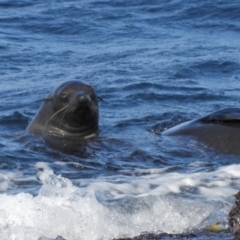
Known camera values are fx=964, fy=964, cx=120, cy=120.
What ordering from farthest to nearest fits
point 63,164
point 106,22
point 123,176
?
point 106,22, point 63,164, point 123,176

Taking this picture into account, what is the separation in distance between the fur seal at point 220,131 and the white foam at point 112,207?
1345 mm

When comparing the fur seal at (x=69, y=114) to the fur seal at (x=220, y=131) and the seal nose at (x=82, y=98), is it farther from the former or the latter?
the fur seal at (x=220, y=131)

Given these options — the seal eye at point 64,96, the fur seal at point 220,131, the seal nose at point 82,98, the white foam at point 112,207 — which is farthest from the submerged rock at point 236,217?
the seal eye at point 64,96

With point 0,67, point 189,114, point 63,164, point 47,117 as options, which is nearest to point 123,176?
point 63,164

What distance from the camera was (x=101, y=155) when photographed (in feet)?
29.2

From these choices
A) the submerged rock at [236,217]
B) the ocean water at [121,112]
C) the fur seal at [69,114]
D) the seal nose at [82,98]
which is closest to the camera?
the submerged rock at [236,217]

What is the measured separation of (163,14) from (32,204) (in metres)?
14.1

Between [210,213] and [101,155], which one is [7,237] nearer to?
[210,213]

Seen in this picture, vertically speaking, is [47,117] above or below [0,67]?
above

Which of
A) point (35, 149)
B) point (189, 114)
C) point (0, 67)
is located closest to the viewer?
point (35, 149)

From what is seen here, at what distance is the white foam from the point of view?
6.11 metres

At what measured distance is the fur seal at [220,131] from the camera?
910 centimetres

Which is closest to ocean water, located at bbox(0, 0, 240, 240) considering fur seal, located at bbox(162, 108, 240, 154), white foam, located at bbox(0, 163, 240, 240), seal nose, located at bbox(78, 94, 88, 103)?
white foam, located at bbox(0, 163, 240, 240)

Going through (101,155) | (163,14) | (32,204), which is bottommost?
(163,14)
